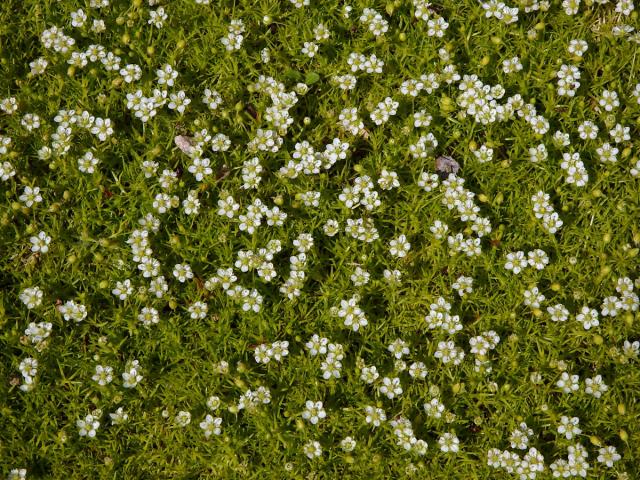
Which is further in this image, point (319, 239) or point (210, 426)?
point (319, 239)

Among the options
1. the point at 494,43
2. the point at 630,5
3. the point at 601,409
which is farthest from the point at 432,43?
the point at 601,409

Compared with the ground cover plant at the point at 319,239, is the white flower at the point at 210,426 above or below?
below

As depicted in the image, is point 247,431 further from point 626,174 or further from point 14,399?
point 626,174

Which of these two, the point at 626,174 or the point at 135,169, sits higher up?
the point at 626,174

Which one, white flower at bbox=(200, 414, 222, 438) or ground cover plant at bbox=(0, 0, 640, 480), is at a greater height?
ground cover plant at bbox=(0, 0, 640, 480)

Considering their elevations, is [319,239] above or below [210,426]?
above

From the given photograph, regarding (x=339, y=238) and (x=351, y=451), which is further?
(x=339, y=238)

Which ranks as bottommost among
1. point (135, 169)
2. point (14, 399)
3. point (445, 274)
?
point (14, 399)

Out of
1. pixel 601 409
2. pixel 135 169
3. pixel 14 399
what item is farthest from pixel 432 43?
pixel 14 399
